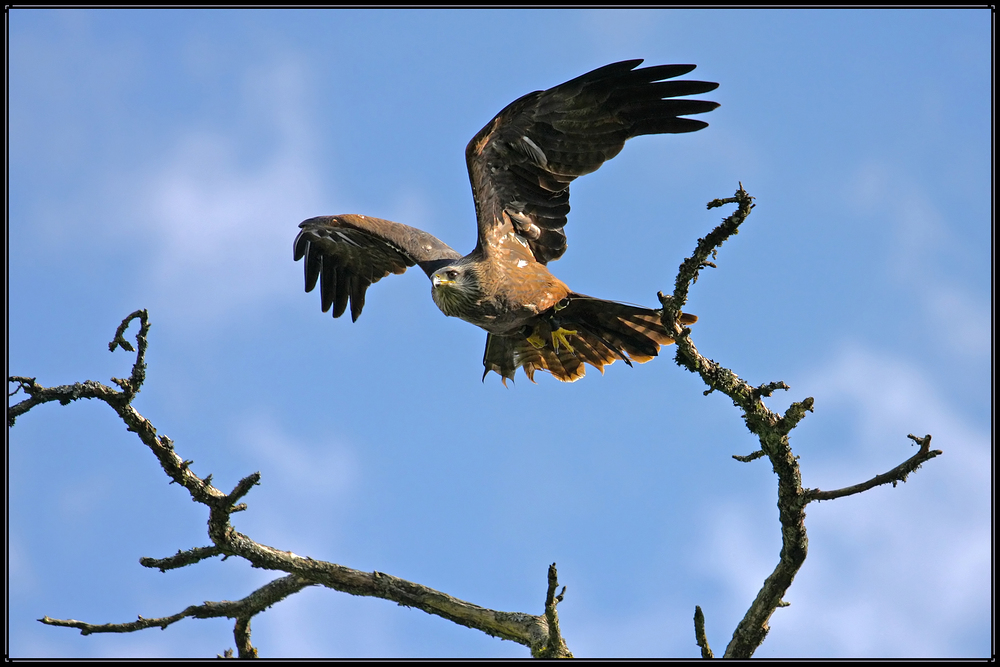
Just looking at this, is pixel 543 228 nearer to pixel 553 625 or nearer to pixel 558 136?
pixel 558 136

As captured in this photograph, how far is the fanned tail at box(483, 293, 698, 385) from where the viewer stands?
614cm

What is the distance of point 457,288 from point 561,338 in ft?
3.61

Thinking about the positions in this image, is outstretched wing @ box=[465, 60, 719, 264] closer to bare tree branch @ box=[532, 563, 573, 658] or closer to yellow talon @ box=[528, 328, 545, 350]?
yellow talon @ box=[528, 328, 545, 350]

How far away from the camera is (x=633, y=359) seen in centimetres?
629

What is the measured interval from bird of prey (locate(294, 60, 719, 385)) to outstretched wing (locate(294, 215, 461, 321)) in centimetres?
2

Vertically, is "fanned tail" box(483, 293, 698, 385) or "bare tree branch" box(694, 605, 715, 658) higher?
"fanned tail" box(483, 293, 698, 385)

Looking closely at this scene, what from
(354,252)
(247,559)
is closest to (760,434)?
(247,559)

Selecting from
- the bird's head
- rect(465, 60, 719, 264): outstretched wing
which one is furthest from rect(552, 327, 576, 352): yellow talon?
the bird's head

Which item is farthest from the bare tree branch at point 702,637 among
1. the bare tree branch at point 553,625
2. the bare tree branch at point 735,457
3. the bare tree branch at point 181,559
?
the bare tree branch at point 181,559

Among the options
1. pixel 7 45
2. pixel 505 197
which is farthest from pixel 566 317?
pixel 7 45

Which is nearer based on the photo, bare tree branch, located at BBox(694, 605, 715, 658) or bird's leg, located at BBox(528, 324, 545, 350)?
bare tree branch, located at BBox(694, 605, 715, 658)

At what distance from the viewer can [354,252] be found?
7.58 meters

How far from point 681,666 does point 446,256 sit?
3647mm

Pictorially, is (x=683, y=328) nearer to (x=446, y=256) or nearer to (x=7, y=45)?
(x=446, y=256)
